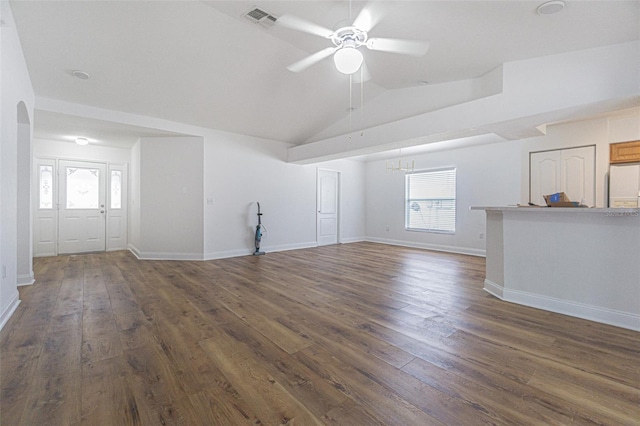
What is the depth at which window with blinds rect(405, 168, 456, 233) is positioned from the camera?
7059mm

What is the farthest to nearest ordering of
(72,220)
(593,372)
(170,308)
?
(72,220), (170,308), (593,372)

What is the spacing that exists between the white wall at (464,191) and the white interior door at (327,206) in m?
1.46

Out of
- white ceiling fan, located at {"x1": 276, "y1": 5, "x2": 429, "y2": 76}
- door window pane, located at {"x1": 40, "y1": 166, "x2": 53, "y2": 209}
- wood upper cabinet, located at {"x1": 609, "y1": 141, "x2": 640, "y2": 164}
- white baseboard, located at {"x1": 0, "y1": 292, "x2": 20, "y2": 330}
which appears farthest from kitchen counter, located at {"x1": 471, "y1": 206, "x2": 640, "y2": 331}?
door window pane, located at {"x1": 40, "y1": 166, "x2": 53, "y2": 209}

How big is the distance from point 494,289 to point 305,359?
106 inches

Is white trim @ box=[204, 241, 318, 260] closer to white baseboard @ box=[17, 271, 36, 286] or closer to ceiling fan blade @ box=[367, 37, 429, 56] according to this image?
white baseboard @ box=[17, 271, 36, 286]

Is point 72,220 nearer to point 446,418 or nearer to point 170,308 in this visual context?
point 170,308

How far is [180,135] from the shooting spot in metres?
5.54

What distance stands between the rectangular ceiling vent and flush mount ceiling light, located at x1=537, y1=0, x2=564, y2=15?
8.86ft

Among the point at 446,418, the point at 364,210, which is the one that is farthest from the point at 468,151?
the point at 446,418

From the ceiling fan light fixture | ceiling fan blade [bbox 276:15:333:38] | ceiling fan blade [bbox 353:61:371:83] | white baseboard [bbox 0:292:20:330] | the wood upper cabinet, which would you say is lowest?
white baseboard [bbox 0:292:20:330]

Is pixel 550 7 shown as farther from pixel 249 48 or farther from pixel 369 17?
pixel 249 48

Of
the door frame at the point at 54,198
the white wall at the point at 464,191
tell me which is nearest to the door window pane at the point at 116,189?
the door frame at the point at 54,198

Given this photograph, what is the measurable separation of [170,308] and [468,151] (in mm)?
6893

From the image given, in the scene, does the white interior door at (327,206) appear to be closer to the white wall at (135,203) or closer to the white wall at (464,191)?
the white wall at (464,191)
